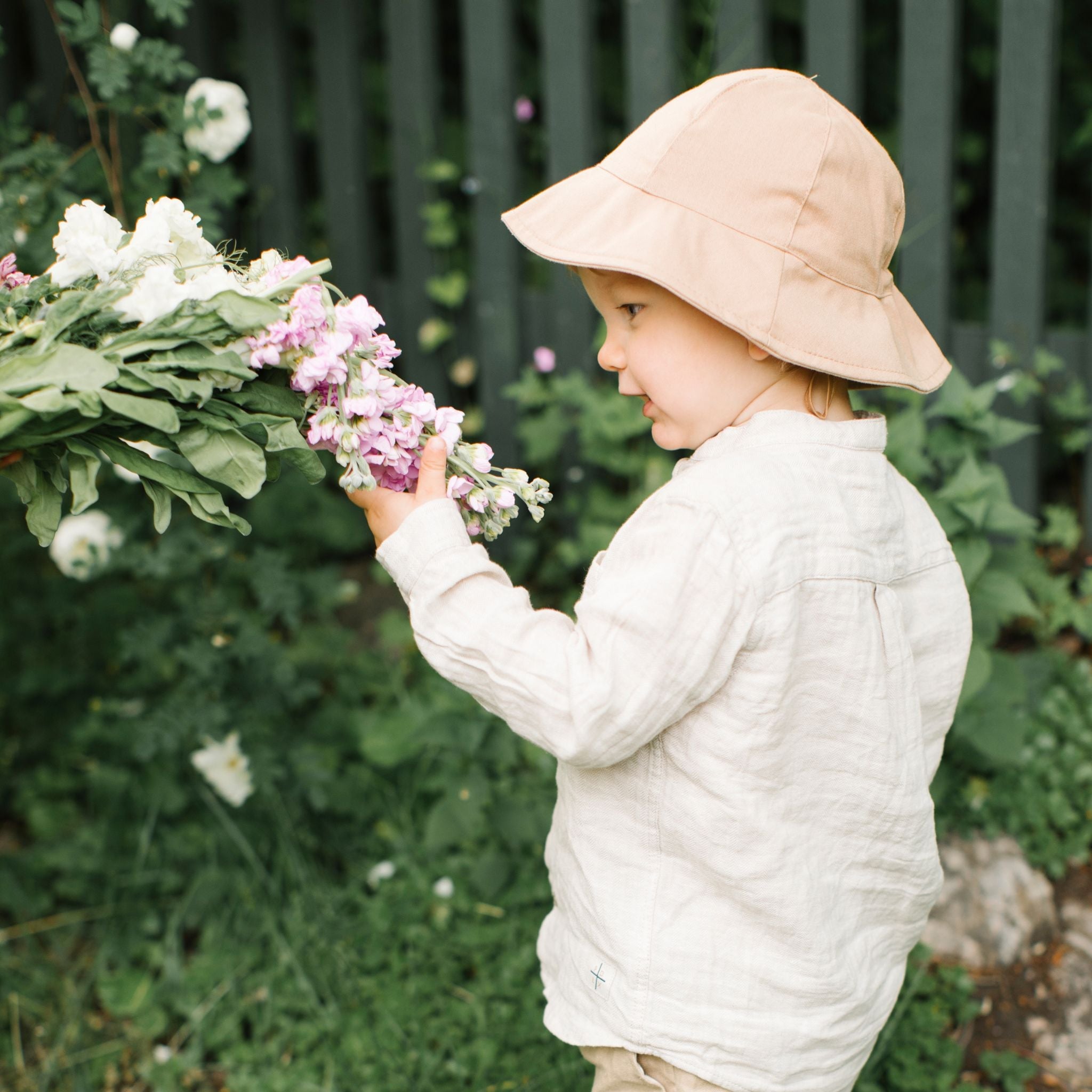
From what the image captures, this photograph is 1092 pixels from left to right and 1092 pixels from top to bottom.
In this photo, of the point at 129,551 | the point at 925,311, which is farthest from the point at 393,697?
the point at 925,311

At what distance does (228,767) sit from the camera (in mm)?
2439

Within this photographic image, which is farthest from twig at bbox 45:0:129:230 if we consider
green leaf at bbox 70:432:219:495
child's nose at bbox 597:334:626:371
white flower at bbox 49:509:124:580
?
child's nose at bbox 597:334:626:371

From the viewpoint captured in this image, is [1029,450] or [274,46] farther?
[274,46]

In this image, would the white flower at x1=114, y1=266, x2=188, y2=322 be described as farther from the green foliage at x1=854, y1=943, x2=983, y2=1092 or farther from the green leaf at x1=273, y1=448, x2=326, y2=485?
the green foliage at x1=854, y1=943, x2=983, y2=1092

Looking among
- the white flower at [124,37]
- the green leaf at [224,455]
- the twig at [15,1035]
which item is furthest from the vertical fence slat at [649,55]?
the twig at [15,1035]

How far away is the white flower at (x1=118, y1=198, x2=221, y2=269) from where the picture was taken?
1.17m

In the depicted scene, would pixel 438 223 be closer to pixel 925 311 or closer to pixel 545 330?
pixel 545 330

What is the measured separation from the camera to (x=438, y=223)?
129 inches

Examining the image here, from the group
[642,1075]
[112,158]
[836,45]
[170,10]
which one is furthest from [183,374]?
[836,45]

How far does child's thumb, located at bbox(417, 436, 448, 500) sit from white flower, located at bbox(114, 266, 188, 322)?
30 cm

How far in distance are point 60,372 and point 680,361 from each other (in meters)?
0.65

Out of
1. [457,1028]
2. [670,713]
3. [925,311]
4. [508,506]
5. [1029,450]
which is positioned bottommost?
[457,1028]

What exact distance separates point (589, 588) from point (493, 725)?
1.13m

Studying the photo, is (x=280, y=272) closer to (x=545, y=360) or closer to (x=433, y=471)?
(x=433, y=471)
